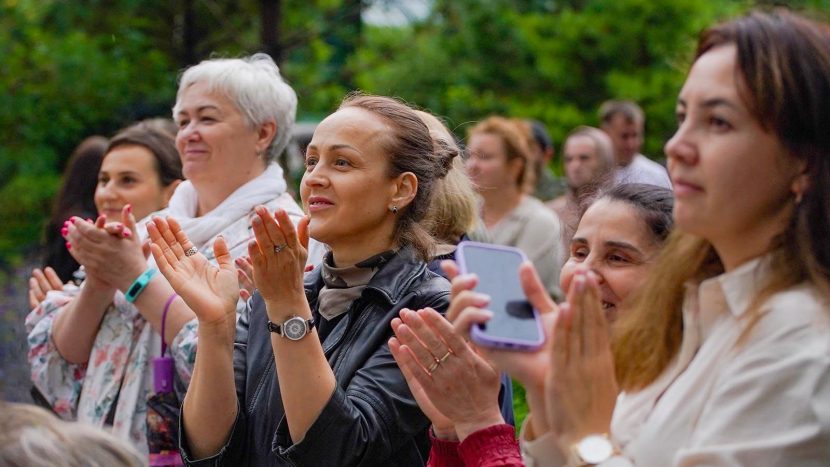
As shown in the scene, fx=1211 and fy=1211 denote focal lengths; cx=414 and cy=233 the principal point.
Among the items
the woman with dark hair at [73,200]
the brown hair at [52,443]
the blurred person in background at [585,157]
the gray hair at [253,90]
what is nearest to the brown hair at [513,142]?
the blurred person in background at [585,157]

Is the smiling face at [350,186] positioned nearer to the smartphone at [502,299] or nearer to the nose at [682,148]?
the smartphone at [502,299]

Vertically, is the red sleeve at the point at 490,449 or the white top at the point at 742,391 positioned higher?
the white top at the point at 742,391

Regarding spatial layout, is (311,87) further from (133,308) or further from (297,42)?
(133,308)

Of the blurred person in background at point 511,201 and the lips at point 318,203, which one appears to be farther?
the blurred person in background at point 511,201

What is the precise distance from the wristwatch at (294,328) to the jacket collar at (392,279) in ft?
1.14

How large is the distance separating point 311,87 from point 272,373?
674 cm

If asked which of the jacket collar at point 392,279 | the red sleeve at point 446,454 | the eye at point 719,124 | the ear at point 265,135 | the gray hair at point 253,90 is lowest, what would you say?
the red sleeve at point 446,454

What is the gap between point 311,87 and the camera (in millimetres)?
9953

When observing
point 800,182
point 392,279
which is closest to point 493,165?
point 392,279

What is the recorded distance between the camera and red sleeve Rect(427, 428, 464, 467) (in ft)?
9.46

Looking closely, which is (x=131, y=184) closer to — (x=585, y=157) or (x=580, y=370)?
(x=580, y=370)

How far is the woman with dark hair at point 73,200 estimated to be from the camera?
582 cm

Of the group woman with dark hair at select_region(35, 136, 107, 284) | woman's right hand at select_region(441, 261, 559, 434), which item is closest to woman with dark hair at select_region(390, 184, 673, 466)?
woman's right hand at select_region(441, 261, 559, 434)

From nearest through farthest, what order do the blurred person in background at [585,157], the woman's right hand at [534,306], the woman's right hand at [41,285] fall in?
1. the woman's right hand at [534,306]
2. the woman's right hand at [41,285]
3. the blurred person in background at [585,157]
